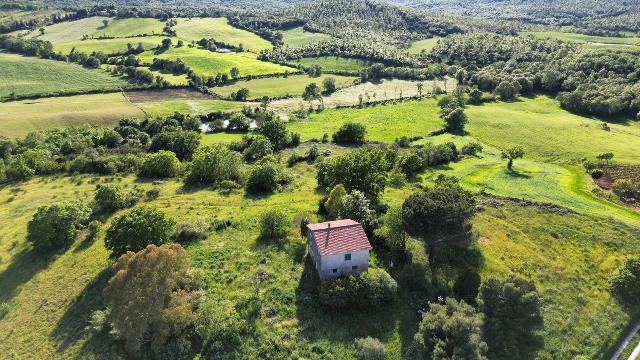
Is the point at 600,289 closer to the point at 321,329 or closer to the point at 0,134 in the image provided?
the point at 321,329

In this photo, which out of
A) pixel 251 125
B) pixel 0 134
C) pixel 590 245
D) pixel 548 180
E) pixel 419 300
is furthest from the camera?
pixel 251 125

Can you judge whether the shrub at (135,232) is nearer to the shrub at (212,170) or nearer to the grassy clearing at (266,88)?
the shrub at (212,170)

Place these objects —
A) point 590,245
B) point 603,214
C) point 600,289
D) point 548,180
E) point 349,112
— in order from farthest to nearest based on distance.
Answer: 1. point 349,112
2. point 548,180
3. point 603,214
4. point 590,245
5. point 600,289

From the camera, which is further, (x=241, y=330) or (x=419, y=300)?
(x=419, y=300)

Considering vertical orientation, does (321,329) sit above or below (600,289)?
above

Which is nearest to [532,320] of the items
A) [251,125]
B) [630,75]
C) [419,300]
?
[419,300]

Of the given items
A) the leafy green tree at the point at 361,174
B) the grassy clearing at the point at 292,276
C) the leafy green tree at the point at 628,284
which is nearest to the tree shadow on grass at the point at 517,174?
the grassy clearing at the point at 292,276

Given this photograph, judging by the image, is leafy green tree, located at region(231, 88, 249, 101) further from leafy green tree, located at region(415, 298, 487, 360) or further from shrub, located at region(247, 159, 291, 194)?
leafy green tree, located at region(415, 298, 487, 360)
